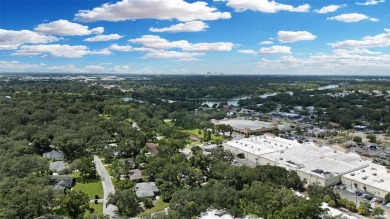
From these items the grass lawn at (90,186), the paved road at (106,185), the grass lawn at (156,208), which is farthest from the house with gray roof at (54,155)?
the grass lawn at (156,208)

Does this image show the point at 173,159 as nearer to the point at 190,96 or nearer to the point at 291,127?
the point at 291,127

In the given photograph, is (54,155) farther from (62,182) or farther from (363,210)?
(363,210)

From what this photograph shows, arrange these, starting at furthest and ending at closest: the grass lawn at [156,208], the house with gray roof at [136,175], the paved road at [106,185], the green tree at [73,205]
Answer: the house with gray roof at [136,175] → the paved road at [106,185] → the grass lawn at [156,208] → the green tree at [73,205]

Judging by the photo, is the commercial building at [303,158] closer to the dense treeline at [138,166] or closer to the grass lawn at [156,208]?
the dense treeline at [138,166]

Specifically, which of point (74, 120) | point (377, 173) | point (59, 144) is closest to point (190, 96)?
point (74, 120)

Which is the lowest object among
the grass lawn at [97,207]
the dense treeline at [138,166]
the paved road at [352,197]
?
the paved road at [352,197]

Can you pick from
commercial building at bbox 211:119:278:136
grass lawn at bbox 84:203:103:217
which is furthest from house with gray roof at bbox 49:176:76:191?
commercial building at bbox 211:119:278:136

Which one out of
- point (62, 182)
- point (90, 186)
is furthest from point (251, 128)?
point (62, 182)

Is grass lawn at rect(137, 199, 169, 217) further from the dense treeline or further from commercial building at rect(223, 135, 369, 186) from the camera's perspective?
commercial building at rect(223, 135, 369, 186)
